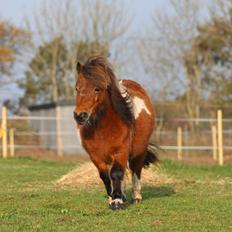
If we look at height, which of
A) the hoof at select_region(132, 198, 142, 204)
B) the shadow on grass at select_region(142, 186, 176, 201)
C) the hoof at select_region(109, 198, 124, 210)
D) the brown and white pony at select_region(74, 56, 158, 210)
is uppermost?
the brown and white pony at select_region(74, 56, 158, 210)

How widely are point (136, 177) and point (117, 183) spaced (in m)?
1.35

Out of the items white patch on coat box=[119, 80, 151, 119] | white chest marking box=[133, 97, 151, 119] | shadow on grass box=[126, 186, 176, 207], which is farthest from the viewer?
shadow on grass box=[126, 186, 176, 207]

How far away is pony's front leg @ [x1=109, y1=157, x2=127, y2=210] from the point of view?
847 cm

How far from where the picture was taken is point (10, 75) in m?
45.9

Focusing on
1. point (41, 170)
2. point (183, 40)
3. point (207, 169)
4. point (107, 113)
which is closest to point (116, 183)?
point (107, 113)

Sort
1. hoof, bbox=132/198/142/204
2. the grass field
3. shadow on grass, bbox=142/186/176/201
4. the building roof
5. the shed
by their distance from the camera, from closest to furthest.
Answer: the grass field, hoof, bbox=132/198/142/204, shadow on grass, bbox=142/186/176/201, the shed, the building roof

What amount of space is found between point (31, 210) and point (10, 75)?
38031 millimetres

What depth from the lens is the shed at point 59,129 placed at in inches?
1113

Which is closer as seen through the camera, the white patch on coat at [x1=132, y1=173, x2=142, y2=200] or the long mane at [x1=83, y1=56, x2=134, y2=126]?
the long mane at [x1=83, y1=56, x2=134, y2=126]

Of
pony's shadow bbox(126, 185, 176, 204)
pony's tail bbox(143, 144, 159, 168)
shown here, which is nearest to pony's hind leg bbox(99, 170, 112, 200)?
pony's shadow bbox(126, 185, 176, 204)

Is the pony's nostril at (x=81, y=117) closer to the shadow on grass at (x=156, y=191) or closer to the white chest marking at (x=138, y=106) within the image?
the white chest marking at (x=138, y=106)

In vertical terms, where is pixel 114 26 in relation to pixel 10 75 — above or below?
above

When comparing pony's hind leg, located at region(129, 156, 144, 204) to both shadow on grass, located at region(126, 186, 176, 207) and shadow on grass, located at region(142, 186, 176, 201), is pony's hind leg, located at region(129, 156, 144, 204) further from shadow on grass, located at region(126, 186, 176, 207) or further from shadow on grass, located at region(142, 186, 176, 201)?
shadow on grass, located at region(142, 186, 176, 201)

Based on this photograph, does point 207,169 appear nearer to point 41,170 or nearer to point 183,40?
point 41,170
